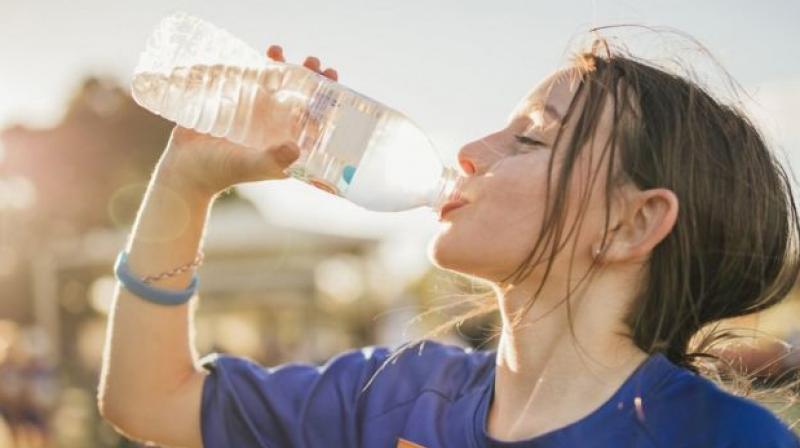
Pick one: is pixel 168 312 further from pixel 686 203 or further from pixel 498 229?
pixel 686 203

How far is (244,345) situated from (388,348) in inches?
449

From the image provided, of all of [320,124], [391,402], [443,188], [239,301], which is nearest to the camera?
[391,402]

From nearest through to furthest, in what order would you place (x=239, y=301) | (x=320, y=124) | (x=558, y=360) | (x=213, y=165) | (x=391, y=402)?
(x=558, y=360)
(x=391, y=402)
(x=213, y=165)
(x=320, y=124)
(x=239, y=301)

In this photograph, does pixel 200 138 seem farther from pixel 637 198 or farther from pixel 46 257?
pixel 46 257

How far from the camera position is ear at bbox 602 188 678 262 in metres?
2.22

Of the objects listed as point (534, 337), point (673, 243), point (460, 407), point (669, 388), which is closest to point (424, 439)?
point (460, 407)

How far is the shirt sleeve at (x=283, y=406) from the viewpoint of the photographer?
234cm

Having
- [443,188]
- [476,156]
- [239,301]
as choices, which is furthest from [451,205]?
[239,301]

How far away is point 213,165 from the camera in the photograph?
2430 millimetres

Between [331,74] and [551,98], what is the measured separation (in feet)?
1.91

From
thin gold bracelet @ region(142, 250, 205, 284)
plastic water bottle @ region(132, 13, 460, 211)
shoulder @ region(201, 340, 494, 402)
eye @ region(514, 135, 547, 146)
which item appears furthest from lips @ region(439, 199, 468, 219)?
thin gold bracelet @ region(142, 250, 205, 284)

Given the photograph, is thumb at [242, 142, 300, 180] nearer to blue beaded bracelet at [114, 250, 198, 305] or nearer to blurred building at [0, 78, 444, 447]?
blue beaded bracelet at [114, 250, 198, 305]

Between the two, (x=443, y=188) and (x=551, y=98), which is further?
(x=443, y=188)

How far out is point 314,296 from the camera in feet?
44.4
